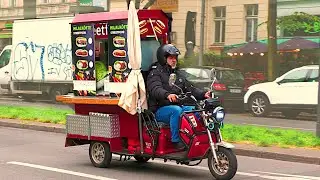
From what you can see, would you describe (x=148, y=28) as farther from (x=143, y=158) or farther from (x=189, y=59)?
(x=189, y=59)

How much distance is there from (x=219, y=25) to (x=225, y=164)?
10.1 m

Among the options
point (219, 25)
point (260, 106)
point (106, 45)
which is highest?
point (219, 25)

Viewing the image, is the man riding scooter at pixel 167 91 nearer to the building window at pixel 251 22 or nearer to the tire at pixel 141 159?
the tire at pixel 141 159

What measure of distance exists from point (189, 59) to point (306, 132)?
223 inches

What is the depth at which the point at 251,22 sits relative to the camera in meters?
16.5

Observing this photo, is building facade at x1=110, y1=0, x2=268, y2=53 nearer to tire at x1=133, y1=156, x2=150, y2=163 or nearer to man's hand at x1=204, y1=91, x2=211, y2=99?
tire at x1=133, y1=156, x2=150, y2=163

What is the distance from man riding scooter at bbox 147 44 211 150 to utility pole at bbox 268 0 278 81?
7871 millimetres

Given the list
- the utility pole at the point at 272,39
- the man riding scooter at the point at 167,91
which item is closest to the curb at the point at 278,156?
the man riding scooter at the point at 167,91

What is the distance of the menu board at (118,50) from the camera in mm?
8664

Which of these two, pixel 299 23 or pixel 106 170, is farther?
pixel 299 23

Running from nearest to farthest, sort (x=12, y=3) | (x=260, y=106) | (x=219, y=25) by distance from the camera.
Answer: (x=260, y=106), (x=219, y=25), (x=12, y=3)

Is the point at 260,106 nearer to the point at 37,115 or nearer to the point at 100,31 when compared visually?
the point at 37,115

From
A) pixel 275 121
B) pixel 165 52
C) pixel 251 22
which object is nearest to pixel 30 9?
pixel 251 22

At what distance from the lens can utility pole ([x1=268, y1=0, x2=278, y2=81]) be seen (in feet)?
51.9
